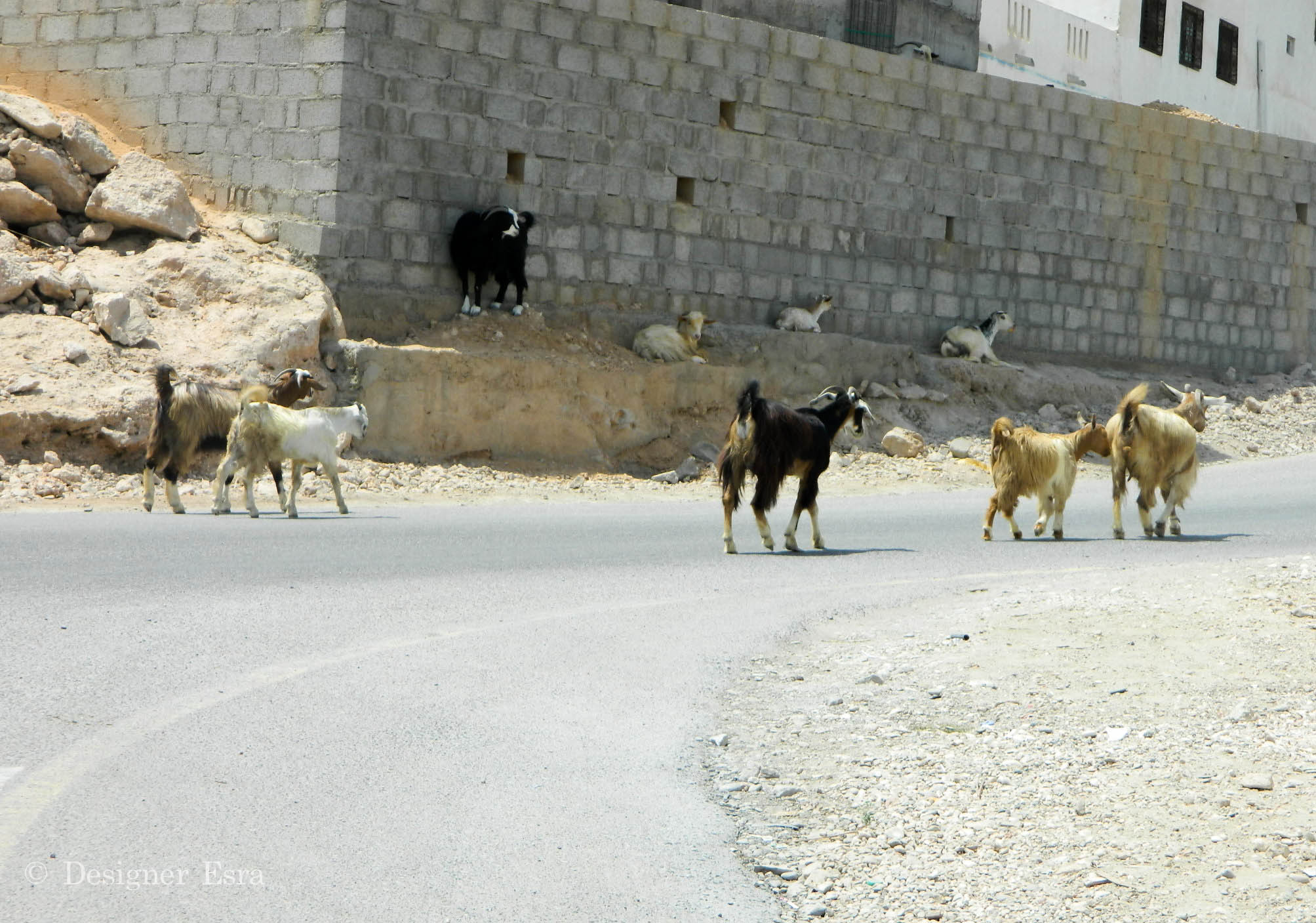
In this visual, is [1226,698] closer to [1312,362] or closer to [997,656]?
[997,656]

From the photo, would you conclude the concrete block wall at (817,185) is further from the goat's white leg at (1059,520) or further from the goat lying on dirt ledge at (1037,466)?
the goat's white leg at (1059,520)

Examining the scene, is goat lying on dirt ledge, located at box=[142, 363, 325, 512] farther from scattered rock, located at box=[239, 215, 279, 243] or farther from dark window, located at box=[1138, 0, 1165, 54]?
dark window, located at box=[1138, 0, 1165, 54]

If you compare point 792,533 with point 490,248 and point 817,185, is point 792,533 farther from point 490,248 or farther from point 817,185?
point 817,185

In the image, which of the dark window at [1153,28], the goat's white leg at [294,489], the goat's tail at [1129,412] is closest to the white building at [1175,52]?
the dark window at [1153,28]

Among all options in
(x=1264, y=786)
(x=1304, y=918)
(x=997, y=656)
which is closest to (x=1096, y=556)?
(x=997, y=656)

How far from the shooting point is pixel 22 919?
3836 millimetres

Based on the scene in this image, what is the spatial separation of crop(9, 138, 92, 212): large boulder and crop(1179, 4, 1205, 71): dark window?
3313 cm

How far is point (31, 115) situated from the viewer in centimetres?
1733

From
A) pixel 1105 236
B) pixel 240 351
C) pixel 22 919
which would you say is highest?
pixel 1105 236

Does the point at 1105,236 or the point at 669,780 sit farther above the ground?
the point at 1105,236

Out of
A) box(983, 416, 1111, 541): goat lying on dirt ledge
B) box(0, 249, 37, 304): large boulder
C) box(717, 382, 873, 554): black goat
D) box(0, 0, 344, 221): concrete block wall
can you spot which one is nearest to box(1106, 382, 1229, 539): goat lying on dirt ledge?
box(983, 416, 1111, 541): goat lying on dirt ledge

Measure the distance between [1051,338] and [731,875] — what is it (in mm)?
20419

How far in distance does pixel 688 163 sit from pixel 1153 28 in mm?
25814

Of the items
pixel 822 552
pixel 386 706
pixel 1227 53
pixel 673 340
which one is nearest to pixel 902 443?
pixel 673 340
